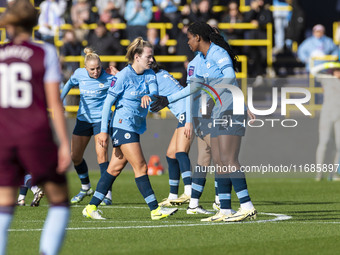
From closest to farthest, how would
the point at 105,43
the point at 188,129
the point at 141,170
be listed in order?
the point at 141,170 → the point at 188,129 → the point at 105,43

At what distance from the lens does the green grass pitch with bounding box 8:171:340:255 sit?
319 inches

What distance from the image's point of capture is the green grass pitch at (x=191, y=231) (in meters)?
8.10

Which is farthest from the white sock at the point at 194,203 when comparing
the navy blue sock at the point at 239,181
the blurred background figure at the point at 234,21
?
the blurred background figure at the point at 234,21

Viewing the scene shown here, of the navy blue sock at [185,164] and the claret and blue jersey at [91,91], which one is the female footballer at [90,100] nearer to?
the claret and blue jersey at [91,91]

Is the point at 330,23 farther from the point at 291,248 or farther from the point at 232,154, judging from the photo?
the point at 291,248

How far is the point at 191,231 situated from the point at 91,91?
430 centimetres

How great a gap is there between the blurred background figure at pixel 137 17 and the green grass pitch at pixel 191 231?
30.6 ft

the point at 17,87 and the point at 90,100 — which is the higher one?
the point at 17,87

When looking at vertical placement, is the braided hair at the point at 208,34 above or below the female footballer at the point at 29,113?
above

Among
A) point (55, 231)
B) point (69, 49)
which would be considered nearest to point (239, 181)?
point (55, 231)

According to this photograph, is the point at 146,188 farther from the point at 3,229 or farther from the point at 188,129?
the point at 3,229

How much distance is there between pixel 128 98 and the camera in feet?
34.2

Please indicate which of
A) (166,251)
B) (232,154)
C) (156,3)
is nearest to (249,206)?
(232,154)

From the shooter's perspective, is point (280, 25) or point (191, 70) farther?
point (280, 25)
